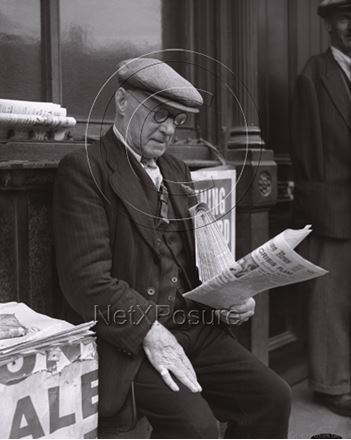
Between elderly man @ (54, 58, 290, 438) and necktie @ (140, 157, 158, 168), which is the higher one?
necktie @ (140, 157, 158, 168)

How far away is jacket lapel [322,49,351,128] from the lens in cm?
303

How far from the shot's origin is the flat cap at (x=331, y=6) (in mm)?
3031

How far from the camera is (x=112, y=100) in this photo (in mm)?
2596

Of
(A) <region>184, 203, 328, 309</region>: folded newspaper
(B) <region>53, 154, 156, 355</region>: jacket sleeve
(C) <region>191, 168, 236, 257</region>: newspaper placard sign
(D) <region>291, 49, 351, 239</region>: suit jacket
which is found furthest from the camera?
(D) <region>291, 49, 351, 239</region>: suit jacket

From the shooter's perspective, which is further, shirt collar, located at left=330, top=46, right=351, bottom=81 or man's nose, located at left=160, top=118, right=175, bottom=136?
shirt collar, located at left=330, top=46, right=351, bottom=81

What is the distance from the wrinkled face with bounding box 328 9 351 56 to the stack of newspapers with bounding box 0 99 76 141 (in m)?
1.61

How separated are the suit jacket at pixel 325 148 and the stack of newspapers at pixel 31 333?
5.62 ft

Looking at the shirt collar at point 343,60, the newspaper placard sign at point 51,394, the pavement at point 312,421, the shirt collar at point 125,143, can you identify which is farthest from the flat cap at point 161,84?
the pavement at point 312,421

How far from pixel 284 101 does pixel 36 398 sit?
8.05 ft

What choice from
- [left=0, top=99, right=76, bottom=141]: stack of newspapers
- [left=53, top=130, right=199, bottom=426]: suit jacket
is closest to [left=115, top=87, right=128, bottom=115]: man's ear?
A: [left=53, top=130, right=199, bottom=426]: suit jacket

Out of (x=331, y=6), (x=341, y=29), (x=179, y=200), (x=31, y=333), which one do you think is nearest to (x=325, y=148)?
(x=341, y=29)

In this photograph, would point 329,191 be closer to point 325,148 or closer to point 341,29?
point 325,148

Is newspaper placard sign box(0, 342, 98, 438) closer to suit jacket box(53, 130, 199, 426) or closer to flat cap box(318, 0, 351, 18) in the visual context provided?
suit jacket box(53, 130, 199, 426)

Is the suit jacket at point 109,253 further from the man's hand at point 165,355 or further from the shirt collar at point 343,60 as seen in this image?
the shirt collar at point 343,60
